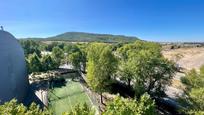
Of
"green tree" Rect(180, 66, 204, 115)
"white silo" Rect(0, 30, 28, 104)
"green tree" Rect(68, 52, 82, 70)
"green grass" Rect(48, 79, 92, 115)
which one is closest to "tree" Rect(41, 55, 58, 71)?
"green tree" Rect(68, 52, 82, 70)

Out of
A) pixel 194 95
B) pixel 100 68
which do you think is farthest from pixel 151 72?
pixel 194 95

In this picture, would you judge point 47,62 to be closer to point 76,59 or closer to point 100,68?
point 76,59

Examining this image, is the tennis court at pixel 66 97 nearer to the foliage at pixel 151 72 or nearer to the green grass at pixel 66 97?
the green grass at pixel 66 97

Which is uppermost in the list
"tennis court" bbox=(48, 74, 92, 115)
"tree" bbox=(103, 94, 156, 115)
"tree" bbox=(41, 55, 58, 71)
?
"tree" bbox=(103, 94, 156, 115)

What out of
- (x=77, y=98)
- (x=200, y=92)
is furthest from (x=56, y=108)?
(x=200, y=92)

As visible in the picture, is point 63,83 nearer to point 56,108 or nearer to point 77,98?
point 77,98

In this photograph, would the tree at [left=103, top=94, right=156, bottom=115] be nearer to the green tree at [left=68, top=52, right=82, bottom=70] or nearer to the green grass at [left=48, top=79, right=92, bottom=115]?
the green grass at [left=48, top=79, right=92, bottom=115]
